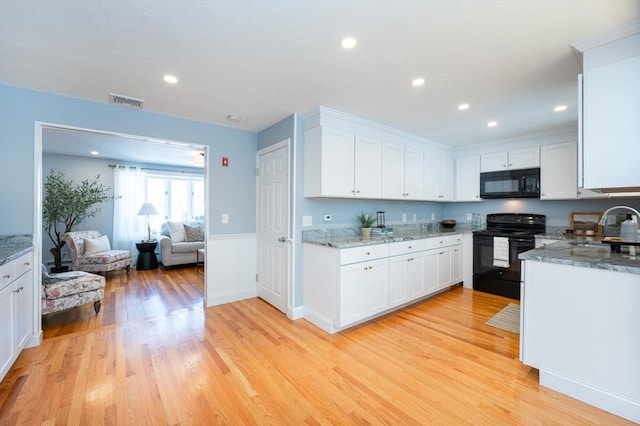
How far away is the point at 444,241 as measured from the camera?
4.08 meters

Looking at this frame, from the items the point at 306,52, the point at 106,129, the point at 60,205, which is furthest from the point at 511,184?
the point at 60,205

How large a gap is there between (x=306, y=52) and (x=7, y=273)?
267 cm

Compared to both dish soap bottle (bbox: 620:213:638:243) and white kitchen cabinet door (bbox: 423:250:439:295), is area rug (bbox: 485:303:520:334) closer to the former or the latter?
white kitchen cabinet door (bbox: 423:250:439:295)

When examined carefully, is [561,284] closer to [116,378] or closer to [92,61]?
[116,378]

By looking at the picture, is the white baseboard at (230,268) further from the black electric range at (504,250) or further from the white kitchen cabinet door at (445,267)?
the black electric range at (504,250)

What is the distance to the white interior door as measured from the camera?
11.0 feet

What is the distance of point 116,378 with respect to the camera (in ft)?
6.81

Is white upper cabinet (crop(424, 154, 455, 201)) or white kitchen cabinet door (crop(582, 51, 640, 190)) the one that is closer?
white kitchen cabinet door (crop(582, 51, 640, 190))

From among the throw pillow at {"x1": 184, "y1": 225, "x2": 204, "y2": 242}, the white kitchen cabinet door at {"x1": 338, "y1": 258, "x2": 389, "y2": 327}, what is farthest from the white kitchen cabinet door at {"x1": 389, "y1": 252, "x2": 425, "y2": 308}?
the throw pillow at {"x1": 184, "y1": 225, "x2": 204, "y2": 242}

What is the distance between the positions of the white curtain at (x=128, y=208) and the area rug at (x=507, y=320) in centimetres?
691

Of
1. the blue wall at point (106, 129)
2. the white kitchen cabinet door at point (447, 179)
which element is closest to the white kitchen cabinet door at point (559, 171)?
the white kitchen cabinet door at point (447, 179)

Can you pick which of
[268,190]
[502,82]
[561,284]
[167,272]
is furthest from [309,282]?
[167,272]

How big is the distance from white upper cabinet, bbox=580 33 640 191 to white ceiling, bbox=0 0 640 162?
0.18 m

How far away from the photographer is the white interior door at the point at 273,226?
3.34 meters
